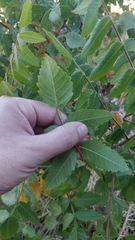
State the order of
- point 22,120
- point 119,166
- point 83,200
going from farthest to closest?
1. point 83,200
2. point 22,120
3. point 119,166

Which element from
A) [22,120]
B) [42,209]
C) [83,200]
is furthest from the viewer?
[42,209]

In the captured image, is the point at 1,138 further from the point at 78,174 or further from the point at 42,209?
the point at 42,209

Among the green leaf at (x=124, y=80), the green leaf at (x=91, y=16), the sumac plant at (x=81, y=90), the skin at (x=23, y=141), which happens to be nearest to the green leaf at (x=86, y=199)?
the sumac plant at (x=81, y=90)

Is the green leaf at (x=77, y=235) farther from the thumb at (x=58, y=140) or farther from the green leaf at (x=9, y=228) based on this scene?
the thumb at (x=58, y=140)

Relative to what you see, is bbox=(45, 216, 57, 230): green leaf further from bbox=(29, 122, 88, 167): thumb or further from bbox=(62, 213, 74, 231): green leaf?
bbox=(29, 122, 88, 167): thumb

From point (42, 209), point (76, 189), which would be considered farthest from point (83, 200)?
point (42, 209)

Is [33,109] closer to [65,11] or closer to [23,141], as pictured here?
[23,141]

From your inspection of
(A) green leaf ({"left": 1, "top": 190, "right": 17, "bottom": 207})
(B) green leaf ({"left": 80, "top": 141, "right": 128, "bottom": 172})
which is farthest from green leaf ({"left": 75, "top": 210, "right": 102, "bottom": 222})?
(B) green leaf ({"left": 80, "top": 141, "right": 128, "bottom": 172})

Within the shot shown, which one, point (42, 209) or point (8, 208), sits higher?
point (8, 208)

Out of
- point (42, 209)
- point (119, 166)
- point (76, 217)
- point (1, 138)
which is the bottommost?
point (42, 209)
